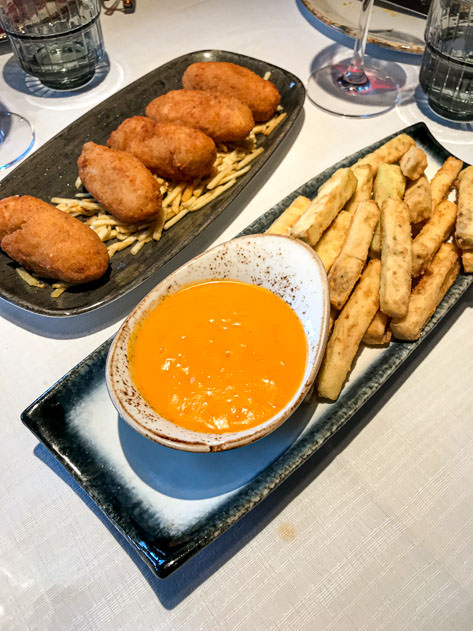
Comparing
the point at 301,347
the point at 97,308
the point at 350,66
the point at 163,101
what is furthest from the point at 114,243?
the point at 350,66

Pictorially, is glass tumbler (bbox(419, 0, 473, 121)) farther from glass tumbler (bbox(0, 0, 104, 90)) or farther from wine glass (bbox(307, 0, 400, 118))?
glass tumbler (bbox(0, 0, 104, 90))

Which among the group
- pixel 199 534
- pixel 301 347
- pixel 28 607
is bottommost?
pixel 28 607

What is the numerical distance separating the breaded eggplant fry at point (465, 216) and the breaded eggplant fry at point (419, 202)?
107 mm

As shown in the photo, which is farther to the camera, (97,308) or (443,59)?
(443,59)

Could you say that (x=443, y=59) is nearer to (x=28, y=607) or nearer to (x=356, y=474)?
(x=356, y=474)

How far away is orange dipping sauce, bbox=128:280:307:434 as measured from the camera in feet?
4.60

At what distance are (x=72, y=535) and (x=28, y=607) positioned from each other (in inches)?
7.6

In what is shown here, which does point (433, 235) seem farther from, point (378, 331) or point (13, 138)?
point (13, 138)

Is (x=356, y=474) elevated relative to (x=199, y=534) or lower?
lower

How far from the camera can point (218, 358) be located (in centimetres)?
147

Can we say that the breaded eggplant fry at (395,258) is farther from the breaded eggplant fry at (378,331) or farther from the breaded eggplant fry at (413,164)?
the breaded eggplant fry at (413,164)

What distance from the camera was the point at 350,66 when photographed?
2939 millimetres

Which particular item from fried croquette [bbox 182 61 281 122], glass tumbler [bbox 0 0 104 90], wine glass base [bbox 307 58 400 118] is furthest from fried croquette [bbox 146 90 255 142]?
glass tumbler [bbox 0 0 104 90]

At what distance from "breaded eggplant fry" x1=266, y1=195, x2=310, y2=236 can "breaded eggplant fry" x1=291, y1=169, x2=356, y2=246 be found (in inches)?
3.5
